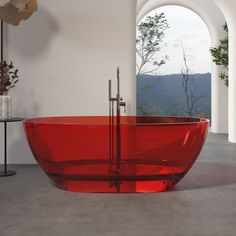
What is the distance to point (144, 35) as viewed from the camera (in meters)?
9.62

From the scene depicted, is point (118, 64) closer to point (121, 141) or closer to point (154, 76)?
point (121, 141)

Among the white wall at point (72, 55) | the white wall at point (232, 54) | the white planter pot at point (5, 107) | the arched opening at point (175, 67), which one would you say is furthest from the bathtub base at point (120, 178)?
the arched opening at point (175, 67)

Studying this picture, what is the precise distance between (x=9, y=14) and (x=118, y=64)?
1114 mm

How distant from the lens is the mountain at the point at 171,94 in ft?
32.6

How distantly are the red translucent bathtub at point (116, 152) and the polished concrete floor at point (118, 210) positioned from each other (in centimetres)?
9

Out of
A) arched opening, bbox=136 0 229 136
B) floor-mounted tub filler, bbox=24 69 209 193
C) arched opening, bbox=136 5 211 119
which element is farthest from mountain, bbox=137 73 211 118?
floor-mounted tub filler, bbox=24 69 209 193

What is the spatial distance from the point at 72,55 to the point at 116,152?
1.65 meters

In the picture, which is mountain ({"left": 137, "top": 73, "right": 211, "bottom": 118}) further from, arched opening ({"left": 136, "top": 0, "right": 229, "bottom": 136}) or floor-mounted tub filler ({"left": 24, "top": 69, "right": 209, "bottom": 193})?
floor-mounted tub filler ({"left": 24, "top": 69, "right": 209, "bottom": 193})

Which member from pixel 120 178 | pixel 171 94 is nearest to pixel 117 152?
pixel 120 178

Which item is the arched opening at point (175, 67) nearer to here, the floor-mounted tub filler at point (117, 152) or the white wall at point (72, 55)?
the white wall at point (72, 55)

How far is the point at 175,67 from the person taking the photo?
9812 millimetres

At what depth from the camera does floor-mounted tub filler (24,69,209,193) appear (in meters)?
2.98

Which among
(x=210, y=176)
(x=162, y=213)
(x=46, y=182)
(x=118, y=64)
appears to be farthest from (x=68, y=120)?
(x=162, y=213)

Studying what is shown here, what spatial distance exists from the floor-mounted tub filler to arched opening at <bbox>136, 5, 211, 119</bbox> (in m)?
6.70
